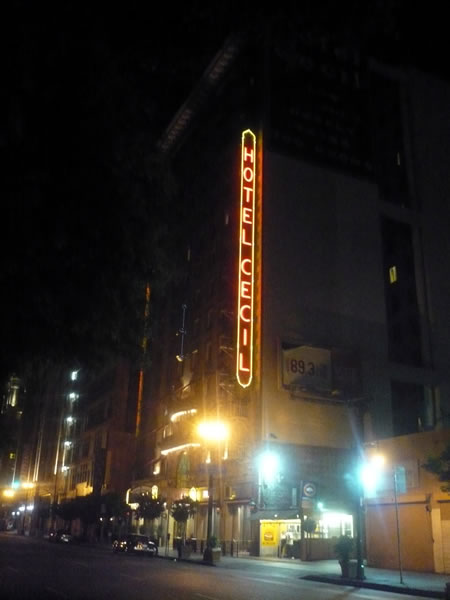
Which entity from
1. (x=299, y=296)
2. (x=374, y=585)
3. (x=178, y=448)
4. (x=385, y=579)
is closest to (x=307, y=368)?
(x=299, y=296)

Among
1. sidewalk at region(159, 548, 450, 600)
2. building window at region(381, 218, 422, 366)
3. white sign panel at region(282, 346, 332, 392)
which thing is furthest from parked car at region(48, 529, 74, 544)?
building window at region(381, 218, 422, 366)

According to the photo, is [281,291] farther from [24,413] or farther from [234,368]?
[24,413]

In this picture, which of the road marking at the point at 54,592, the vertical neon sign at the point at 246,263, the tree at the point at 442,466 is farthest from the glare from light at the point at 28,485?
the road marking at the point at 54,592

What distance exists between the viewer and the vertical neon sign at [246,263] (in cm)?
4019

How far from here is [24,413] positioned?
12306 centimetres

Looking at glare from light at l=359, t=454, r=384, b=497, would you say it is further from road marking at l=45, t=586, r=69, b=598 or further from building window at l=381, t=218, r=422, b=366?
road marking at l=45, t=586, r=69, b=598

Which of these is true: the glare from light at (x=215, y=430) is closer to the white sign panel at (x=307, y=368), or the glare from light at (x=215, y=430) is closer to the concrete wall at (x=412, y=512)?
the white sign panel at (x=307, y=368)

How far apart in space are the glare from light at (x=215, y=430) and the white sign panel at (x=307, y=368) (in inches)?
215

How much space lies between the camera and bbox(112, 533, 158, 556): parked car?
38.0 meters

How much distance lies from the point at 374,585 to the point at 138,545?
21136 millimetres

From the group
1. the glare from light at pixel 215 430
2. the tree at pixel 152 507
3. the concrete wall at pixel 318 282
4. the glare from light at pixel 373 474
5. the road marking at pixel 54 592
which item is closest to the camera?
the road marking at pixel 54 592

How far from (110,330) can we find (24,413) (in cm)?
A: 12031

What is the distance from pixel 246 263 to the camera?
4259 centimetres

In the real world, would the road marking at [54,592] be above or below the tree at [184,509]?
below
